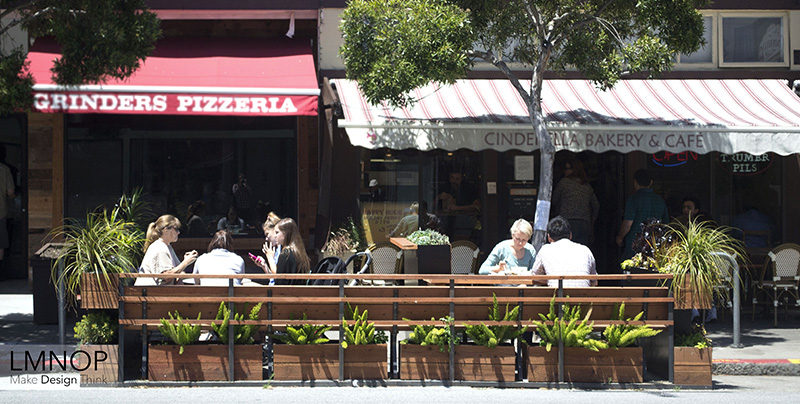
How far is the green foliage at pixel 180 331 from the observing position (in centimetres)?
684

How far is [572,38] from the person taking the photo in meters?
10.3

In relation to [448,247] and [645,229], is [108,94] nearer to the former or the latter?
[448,247]

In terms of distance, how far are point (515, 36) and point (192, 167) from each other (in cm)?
552

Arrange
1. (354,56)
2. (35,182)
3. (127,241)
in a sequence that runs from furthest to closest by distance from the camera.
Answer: (35,182), (354,56), (127,241)

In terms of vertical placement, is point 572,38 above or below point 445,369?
above

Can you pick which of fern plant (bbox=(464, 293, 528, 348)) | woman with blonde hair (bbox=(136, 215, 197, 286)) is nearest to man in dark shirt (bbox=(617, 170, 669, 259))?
fern plant (bbox=(464, 293, 528, 348))

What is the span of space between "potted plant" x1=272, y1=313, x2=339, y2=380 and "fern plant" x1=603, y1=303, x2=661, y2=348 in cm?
231

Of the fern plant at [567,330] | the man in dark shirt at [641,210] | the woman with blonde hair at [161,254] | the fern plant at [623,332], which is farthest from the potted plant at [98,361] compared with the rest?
the man in dark shirt at [641,210]

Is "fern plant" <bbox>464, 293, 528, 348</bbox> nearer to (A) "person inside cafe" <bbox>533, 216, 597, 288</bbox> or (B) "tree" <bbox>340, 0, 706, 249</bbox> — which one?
(A) "person inside cafe" <bbox>533, 216, 597, 288</bbox>

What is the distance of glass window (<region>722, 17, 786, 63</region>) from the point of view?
12742 millimetres

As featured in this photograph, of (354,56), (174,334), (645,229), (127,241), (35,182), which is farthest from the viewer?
(35,182)

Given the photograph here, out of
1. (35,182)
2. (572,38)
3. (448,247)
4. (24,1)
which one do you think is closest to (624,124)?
(572,38)

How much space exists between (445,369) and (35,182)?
856cm

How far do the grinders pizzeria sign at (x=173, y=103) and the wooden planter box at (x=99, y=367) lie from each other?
419 cm
